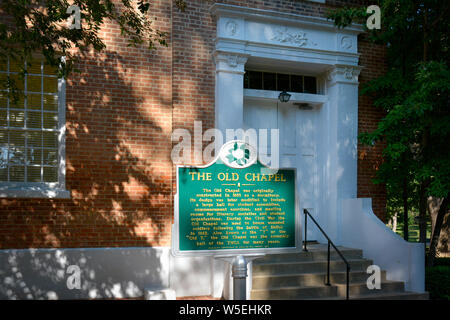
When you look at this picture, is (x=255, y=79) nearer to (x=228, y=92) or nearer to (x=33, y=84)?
(x=228, y=92)

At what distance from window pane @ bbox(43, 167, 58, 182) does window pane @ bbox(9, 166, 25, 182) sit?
15.0 inches

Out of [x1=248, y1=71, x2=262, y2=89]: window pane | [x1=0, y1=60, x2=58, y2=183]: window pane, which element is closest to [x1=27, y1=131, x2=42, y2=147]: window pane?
[x1=0, y1=60, x2=58, y2=183]: window pane

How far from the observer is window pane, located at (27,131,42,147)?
7797 mm

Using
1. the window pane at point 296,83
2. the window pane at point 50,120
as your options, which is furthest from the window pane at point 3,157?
the window pane at point 296,83

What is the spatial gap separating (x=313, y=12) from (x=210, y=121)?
3.49 meters

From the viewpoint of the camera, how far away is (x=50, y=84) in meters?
7.95

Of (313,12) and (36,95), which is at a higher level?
(313,12)

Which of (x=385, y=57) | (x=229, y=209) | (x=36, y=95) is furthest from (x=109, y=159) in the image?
(x=385, y=57)

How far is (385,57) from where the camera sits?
9.98 m

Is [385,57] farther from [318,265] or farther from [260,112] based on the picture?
[318,265]

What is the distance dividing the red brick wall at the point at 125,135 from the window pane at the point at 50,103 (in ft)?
1.09

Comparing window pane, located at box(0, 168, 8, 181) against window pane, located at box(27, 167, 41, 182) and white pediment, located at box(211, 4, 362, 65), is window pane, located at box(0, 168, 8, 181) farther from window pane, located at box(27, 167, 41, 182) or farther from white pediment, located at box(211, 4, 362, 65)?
white pediment, located at box(211, 4, 362, 65)

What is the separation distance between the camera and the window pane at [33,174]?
25.6 feet

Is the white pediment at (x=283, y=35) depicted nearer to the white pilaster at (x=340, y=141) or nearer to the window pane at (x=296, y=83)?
the white pilaster at (x=340, y=141)
